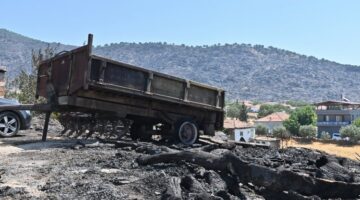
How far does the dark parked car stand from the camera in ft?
45.1

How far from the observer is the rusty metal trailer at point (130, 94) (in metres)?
11.4

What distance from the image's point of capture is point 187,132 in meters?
13.3

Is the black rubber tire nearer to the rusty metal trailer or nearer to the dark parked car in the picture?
the rusty metal trailer

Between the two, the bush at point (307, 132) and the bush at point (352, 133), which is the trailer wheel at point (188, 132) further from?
the bush at point (307, 132)

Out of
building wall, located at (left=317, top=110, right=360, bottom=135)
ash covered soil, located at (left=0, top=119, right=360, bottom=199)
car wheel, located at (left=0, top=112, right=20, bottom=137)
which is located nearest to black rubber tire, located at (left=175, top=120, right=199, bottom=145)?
ash covered soil, located at (left=0, top=119, right=360, bottom=199)

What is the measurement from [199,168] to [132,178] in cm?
114

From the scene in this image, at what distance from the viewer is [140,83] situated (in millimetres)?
12227

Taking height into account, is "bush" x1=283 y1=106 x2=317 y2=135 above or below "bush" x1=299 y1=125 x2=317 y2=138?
above

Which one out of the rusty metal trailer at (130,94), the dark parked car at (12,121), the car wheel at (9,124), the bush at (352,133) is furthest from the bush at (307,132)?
the car wheel at (9,124)

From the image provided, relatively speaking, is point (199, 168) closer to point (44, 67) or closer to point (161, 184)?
point (161, 184)

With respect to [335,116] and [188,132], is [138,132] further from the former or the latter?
[335,116]

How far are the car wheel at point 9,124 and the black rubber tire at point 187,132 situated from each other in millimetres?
4801

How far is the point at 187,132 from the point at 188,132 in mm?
32


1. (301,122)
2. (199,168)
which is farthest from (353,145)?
(199,168)
